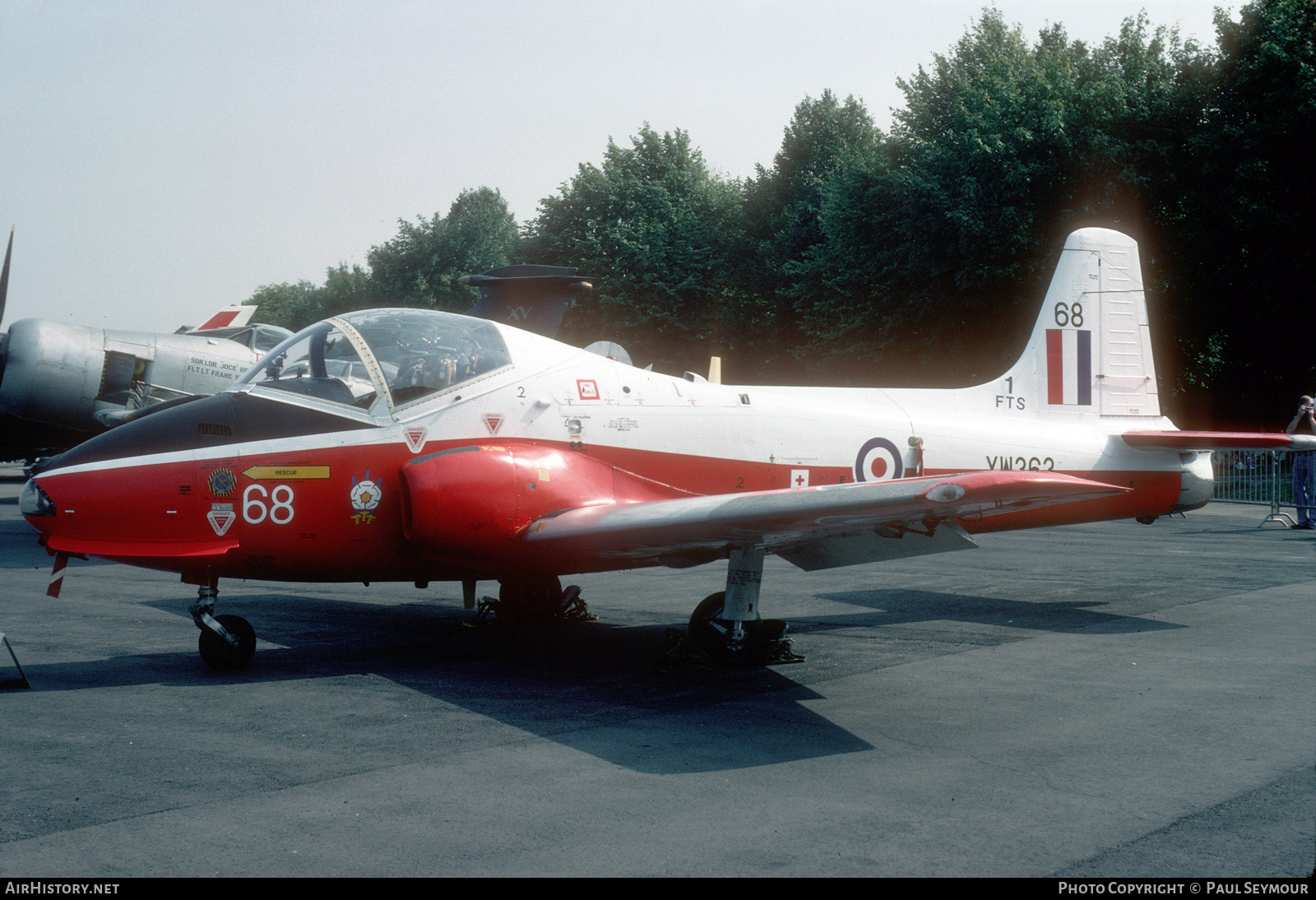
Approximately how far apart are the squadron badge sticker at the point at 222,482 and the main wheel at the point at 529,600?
302 centimetres

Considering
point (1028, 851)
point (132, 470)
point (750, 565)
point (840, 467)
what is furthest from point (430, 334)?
point (1028, 851)

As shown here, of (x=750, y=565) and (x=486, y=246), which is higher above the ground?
(x=486, y=246)

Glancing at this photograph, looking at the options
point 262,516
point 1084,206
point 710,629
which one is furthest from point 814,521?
point 1084,206

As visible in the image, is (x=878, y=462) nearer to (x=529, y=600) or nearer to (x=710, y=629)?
(x=710, y=629)

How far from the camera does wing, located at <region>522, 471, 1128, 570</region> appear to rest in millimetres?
5414

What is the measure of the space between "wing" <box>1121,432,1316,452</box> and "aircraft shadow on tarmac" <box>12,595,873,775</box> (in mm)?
4755

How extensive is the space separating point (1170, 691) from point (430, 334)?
5.84m

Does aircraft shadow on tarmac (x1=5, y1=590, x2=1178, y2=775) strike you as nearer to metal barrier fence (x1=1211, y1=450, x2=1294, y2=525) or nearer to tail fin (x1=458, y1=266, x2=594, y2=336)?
tail fin (x1=458, y1=266, x2=594, y2=336)

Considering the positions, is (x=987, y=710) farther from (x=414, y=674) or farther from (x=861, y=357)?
(x=861, y=357)

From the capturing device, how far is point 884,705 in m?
6.38

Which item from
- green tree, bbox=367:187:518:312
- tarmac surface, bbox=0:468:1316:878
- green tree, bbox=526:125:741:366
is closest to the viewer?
tarmac surface, bbox=0:468:1316:878

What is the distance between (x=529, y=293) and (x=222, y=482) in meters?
15.0

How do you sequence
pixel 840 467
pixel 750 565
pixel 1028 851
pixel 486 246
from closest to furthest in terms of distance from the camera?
pixel 1028 851
pixel 750 565
pixel 840 467
pixel 486 246

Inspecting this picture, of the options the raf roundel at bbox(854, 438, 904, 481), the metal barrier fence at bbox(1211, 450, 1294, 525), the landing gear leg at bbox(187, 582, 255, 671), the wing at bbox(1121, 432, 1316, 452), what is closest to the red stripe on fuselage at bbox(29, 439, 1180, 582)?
the landing gear leg at bbox(187, 582, 255, 671)
